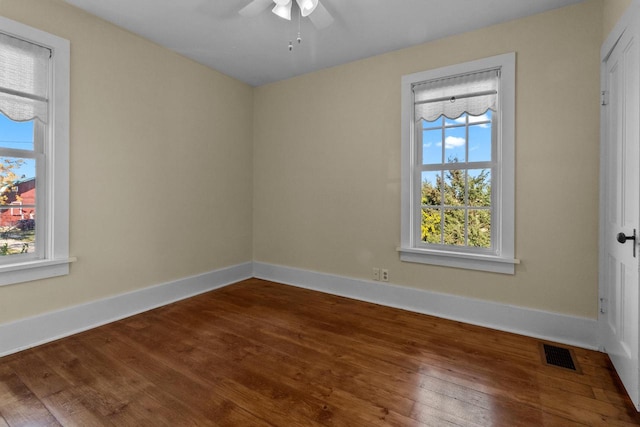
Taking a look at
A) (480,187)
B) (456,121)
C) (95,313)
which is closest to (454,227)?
(480,187)

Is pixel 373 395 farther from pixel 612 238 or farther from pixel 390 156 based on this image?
pixel 390 156

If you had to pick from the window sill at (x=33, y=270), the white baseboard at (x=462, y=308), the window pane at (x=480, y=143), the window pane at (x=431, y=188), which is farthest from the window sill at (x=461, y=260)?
the window sill at (x=33, y=270)

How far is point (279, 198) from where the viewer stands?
170 inches

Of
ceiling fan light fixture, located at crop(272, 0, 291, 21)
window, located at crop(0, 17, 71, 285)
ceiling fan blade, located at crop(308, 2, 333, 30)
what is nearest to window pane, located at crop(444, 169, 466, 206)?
ceiling fan blade, located at crop(308, 2, 333, 30)

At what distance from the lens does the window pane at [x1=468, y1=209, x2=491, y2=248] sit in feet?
9.88

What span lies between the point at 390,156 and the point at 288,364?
231 cm

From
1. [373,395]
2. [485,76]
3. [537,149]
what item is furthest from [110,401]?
[485,76]

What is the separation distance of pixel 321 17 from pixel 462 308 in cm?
292

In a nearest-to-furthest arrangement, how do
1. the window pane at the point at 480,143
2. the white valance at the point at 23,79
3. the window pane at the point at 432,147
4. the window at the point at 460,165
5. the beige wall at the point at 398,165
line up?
the white valance at the point at 23,79 → the beige wall at the point at 398,165 → the window at the point at 460,165 → the window pane at the point at 480,143 → the window pane at the point at 432,147

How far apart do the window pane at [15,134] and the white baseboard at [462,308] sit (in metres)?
2.89

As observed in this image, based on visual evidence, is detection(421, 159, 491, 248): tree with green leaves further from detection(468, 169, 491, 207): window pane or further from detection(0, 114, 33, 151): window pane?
detection(0, 114, 33, 151): window pane

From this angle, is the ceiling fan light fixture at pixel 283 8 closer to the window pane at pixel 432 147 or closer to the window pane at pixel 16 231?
the window pane at pixel 432 147

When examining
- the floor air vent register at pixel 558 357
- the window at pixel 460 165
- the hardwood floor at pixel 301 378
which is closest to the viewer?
the hardwood floor at pixel 301 378

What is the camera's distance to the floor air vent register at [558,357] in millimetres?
2213
